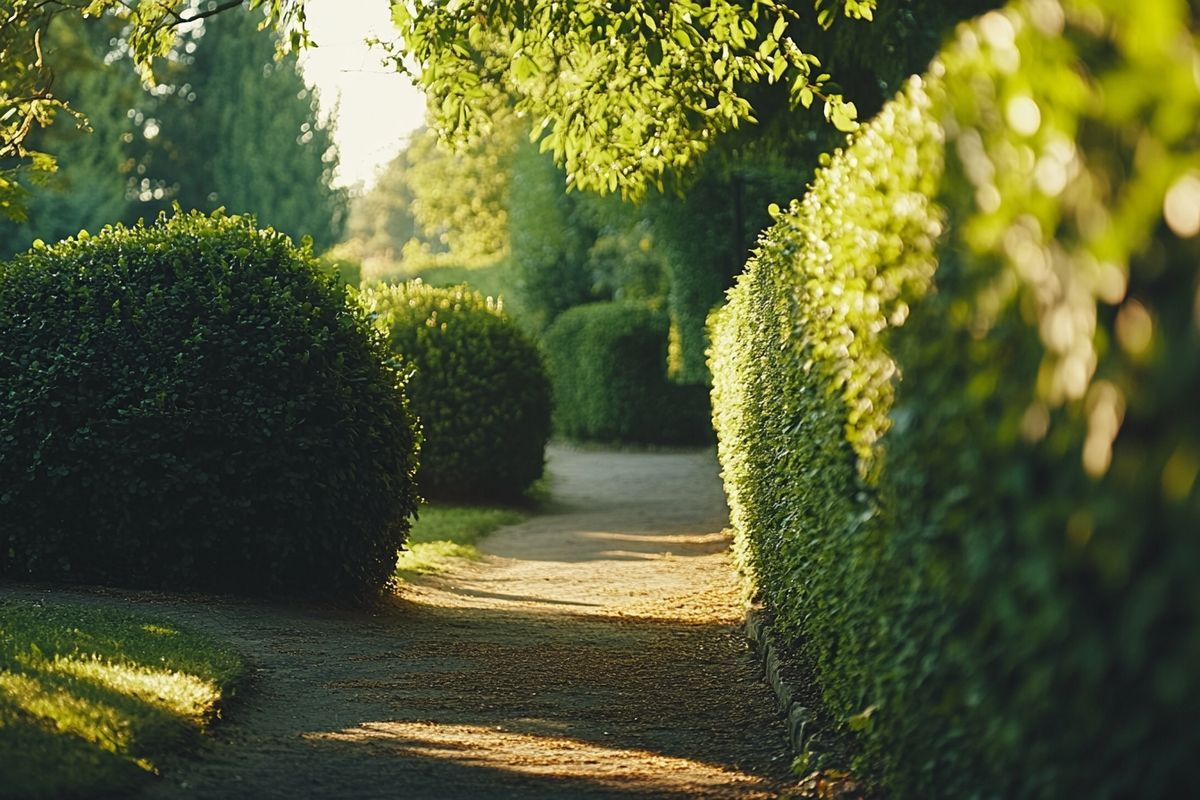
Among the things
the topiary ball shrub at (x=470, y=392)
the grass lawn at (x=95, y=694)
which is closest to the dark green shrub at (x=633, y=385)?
the topiary ball shrub at (x=470, y=392)

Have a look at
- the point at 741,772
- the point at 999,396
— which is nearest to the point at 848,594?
the point at 741,772

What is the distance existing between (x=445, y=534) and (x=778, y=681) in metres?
9.10

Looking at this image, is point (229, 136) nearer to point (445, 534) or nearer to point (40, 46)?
point (445, 534)

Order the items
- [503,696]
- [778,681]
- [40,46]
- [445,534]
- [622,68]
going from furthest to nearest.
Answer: [445,534] → [622,68] → [40,46] → [503,696] → [778,681]

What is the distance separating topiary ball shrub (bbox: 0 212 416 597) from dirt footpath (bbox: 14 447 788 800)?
22.1 inches

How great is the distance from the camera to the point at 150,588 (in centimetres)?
966

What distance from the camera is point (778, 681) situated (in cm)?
741

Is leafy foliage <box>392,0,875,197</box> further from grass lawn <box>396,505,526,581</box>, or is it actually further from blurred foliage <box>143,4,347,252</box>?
blurred foliage <box>143,4,347,252</box>

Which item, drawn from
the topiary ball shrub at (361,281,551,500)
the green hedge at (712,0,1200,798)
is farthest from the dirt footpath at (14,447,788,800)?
the topiary ball shrub at (361,281,551,500)

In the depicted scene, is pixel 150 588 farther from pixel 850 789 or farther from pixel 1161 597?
pixel 1161 597

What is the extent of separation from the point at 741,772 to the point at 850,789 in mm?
→ 1167

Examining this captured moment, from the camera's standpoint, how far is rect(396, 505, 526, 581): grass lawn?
13617mm

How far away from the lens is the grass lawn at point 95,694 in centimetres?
520

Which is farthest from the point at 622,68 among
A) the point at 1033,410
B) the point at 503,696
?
the point at 1033,410
